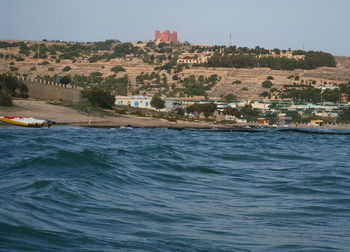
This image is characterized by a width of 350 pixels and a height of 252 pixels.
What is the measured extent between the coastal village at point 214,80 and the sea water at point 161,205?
71.9m

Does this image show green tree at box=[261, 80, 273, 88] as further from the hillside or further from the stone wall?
the stone wall

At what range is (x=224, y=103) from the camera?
122m

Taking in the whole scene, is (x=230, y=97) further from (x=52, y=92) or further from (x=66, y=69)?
(x=52, y=92)

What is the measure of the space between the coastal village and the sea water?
236ft

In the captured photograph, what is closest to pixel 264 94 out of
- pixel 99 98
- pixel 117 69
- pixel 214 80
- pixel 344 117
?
pixel 214 80

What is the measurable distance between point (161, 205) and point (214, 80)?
13805cm

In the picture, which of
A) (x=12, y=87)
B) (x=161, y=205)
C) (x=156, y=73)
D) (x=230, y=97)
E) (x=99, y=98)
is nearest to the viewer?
(x=161, y=205)

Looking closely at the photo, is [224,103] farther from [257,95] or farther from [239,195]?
[239,195]

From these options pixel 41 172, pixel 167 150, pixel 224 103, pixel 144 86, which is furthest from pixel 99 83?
pixel 41 172

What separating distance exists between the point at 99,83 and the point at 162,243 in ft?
417

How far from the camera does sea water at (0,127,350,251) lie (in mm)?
11156

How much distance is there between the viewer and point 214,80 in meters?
152

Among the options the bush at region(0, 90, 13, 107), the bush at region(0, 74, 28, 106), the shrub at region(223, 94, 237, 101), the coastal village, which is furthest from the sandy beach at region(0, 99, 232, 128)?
the shrub at region(223, 94, 237, 101)

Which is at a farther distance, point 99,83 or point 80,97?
point 99,83
